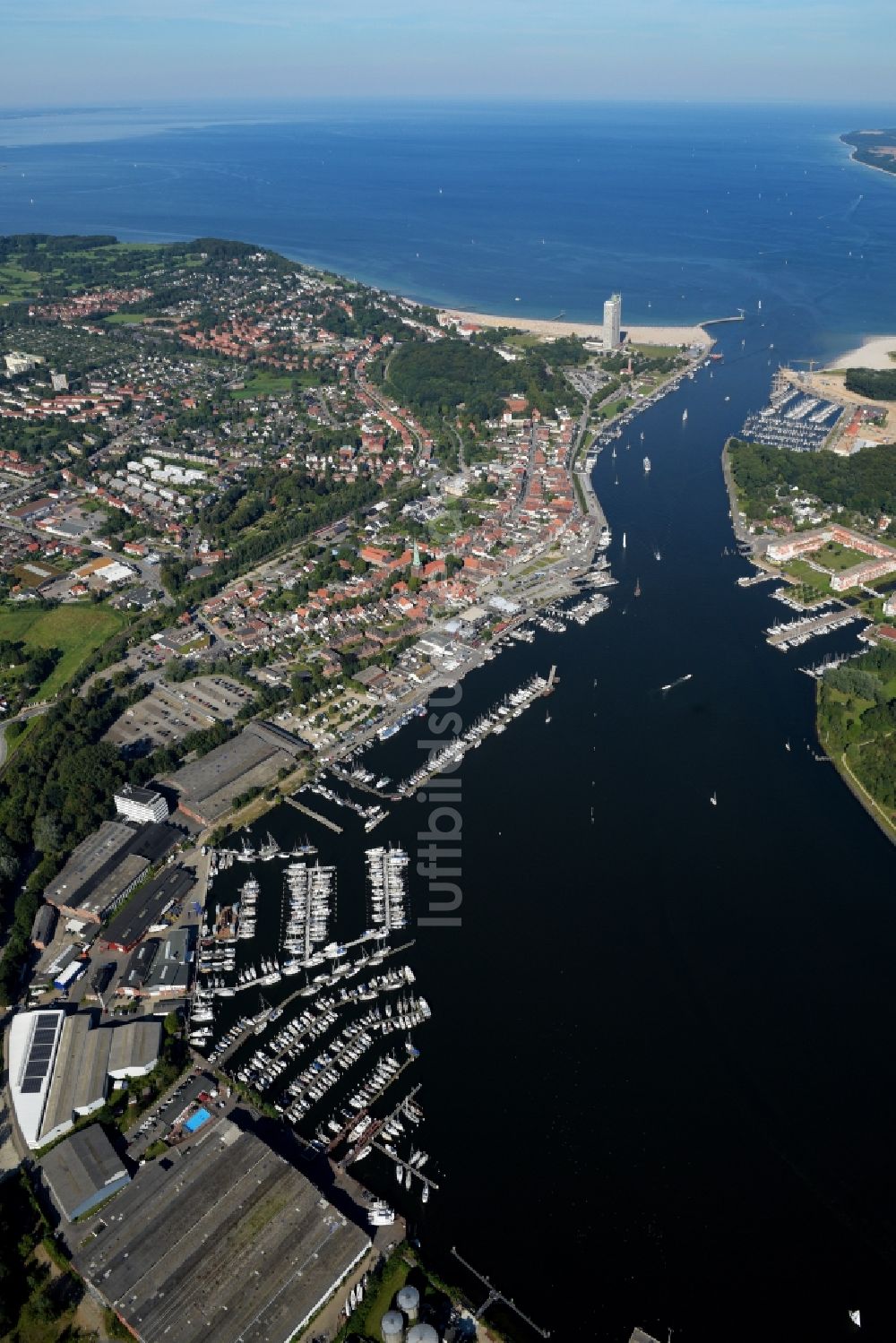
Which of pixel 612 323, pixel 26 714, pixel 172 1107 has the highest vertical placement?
pixel 612 323

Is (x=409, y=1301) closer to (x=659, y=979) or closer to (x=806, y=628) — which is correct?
(x=659, y=979)

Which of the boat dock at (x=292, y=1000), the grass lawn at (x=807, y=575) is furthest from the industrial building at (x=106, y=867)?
the grass lawn at (x=807, y=575)

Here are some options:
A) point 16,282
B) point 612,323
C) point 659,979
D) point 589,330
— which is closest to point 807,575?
point 659,979

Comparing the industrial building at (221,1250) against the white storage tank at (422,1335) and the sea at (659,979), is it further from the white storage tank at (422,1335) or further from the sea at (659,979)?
the sea at (659,979)

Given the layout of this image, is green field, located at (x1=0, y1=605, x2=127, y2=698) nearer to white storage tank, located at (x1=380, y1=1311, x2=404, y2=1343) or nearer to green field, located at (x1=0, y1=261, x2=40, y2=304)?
white storage tank, located at (x1=380, y1=1311, x2=404, y2=1343)

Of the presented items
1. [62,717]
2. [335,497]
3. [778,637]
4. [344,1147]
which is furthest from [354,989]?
[335,497]

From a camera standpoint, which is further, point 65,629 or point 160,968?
point 65,629
